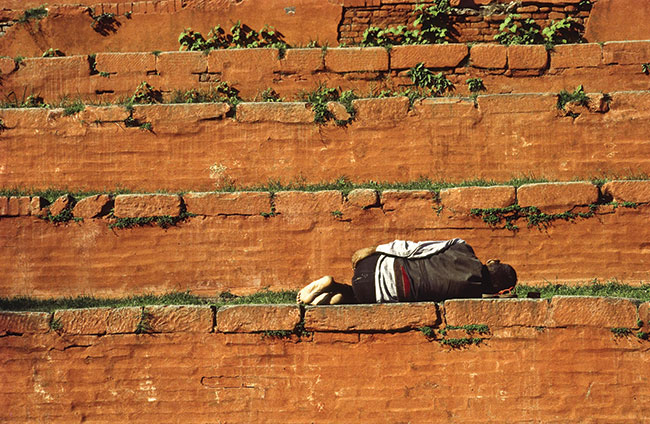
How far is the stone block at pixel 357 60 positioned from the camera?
842 cm

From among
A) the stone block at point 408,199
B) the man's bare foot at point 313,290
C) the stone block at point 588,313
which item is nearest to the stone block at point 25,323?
the man's bare foot at point 313,290

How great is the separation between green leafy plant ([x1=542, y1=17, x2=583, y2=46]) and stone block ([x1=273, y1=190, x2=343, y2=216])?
299cm

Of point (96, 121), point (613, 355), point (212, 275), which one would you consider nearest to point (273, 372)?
point (212, 275)

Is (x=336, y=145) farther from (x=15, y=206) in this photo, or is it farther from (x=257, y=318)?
(x=15, y=206)

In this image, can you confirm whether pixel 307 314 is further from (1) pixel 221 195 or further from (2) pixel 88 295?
(2) pixel 88 295

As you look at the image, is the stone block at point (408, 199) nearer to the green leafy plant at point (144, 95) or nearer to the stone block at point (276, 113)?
the stone block at point (276, 113)

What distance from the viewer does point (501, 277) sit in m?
6.69

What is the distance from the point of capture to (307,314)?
21.0 feet

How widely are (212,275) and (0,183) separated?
7.46ft

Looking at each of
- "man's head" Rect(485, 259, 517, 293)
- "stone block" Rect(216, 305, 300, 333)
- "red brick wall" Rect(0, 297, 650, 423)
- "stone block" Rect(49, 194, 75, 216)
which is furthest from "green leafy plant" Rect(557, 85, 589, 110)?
"stone block" Rect(49, 194, 75, 216)

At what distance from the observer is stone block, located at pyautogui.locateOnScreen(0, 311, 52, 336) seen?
6.54m

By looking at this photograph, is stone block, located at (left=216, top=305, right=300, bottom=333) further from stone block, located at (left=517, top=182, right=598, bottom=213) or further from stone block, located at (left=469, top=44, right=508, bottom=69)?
stone block, located at (left=469, top=44, right=508, bottom=69)

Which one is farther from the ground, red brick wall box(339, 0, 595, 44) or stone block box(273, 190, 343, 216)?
red brick wall box(339, 0, 595, 44)

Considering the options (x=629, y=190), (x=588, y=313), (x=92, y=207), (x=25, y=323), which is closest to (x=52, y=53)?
(x=92, y=207)
